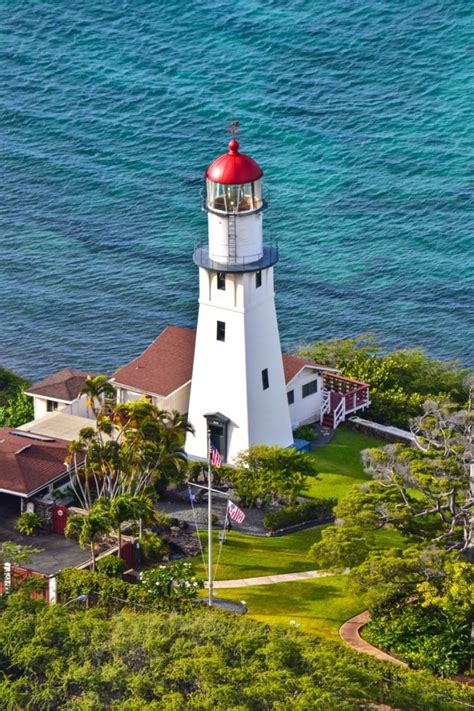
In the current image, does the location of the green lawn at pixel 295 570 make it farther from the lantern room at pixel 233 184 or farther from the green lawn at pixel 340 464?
the lantern room at pixel 233 184

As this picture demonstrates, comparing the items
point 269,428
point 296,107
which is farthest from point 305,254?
point 269,428

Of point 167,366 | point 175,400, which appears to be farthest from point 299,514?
point 167,366

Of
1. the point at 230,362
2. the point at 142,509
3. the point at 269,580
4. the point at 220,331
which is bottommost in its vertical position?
the point at 269,580

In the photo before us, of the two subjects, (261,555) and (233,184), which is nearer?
(261,555)

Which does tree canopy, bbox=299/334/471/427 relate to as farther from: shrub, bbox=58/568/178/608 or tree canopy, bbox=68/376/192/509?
shrub, bbox=58/568/178/608

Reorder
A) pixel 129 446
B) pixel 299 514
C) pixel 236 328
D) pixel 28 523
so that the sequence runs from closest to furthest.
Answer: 1. pixel 129 446
2. pixel 28 523
3. pixel 299 514
4. pixel 236 328

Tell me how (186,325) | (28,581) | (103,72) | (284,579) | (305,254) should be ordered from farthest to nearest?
(103,72), (305,254), (186,325), (284,579), (28,581)

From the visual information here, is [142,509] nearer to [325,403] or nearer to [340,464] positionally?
[340,464]

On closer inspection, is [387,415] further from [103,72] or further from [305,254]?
[103,72]
